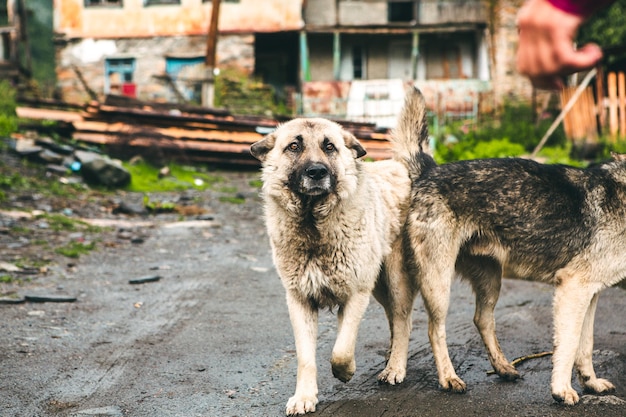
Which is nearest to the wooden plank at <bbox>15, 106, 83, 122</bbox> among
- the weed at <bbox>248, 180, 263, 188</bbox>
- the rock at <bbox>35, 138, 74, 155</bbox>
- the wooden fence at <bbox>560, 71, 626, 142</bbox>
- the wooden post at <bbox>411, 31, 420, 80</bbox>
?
the rock at <bbox>35, 138, 74, 155</bbox>

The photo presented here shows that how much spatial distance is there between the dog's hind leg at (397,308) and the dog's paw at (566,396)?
41.5 inches

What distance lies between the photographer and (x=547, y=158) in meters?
16.8

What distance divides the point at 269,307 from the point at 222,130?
37.6ft

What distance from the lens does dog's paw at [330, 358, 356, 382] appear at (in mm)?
4723

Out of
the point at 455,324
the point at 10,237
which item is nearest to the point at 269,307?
the point at 455,324

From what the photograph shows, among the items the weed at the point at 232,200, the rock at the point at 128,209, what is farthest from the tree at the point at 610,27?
the rock at the point at 128,209

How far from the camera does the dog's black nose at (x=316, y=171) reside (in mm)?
4895

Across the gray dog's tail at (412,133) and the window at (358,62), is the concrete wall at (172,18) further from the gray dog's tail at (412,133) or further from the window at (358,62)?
the gray dog's tail at (412,133)

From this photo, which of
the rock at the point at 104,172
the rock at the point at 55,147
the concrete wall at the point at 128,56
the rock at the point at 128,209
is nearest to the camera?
the rock at the point at 128,209

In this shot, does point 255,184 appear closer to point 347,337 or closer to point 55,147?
point 55,147

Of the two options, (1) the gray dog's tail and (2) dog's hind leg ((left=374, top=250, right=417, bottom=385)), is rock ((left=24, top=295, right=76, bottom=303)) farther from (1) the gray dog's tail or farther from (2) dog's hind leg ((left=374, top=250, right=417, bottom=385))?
(1) the gray dog's tail

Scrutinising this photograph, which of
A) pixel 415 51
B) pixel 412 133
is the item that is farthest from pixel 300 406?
pixel 415 51

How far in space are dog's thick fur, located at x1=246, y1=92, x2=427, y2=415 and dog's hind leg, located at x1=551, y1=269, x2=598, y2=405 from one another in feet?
3.48

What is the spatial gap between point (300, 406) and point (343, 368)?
1.30ft
